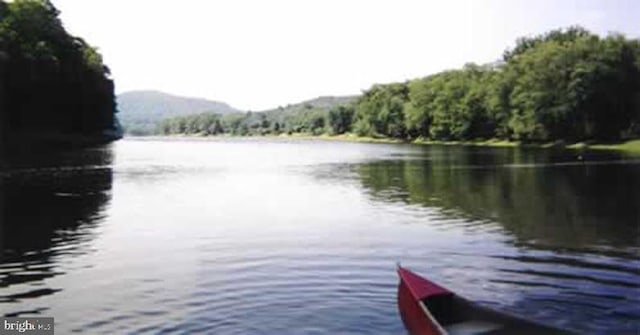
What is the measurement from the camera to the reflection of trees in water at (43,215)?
26631 millimetres

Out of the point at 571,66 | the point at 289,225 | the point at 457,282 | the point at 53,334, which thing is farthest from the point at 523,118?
the point at 53,334

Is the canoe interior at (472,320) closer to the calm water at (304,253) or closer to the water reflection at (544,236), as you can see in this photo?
the calm water at (304,253)

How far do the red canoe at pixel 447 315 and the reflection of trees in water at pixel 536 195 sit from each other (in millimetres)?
15128

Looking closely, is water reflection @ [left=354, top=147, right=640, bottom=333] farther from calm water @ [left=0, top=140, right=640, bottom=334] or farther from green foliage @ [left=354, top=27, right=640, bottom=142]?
green foliage @ [left=354, top=27, right=640, bottom=142]

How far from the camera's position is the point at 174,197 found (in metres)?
52.6

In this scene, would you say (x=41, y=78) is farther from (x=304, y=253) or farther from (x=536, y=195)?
(x=304, y=253)

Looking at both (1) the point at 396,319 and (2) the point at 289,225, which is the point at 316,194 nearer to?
(2) the point at 289,225

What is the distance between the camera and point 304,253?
96.6ft

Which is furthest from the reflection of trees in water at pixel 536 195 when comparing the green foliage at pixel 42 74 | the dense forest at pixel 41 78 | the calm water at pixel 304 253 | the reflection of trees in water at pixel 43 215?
the green foliage at pixel 42 74

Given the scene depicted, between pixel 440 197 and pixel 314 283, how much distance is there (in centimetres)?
2936

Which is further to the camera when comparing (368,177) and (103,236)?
(368,177)

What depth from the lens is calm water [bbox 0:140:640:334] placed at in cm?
2019

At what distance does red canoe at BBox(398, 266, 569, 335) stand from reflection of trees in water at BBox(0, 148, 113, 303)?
38.7ft

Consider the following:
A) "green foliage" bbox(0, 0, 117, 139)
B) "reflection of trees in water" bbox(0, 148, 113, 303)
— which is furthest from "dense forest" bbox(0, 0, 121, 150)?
"reflection of trees in water" bbox(0, 148, 113, 303)
